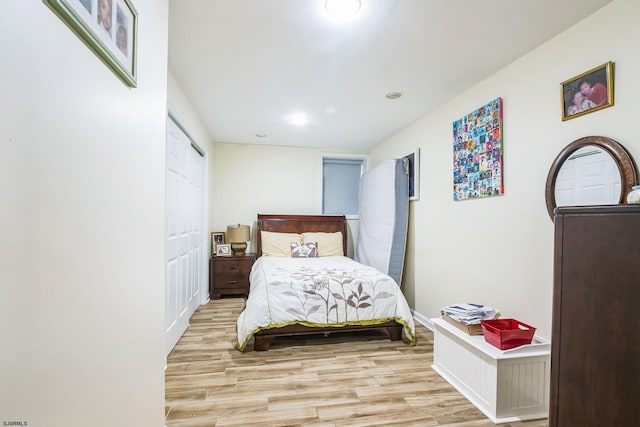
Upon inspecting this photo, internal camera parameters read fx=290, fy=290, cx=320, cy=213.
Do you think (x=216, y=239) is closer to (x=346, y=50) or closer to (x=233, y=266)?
(x=233, y=266)

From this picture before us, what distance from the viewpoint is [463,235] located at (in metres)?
2.68

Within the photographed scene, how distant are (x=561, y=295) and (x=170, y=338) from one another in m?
2.71

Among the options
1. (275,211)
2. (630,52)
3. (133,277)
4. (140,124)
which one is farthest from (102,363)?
(275,211)

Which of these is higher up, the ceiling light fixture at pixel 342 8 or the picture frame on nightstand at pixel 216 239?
the ceiling light fixture at pixel 342 8

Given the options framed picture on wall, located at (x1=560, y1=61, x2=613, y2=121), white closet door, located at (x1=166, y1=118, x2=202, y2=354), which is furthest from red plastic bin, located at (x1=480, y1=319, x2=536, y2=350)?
white closet door, located at (x1=166, y1=118, x2=202, y2=354)

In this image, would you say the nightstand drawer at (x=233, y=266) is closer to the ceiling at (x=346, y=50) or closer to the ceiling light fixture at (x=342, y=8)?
the ceiling at (x=346, y=50)

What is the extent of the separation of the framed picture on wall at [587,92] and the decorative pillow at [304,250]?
316 centimetres

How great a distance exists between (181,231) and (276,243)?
165cm

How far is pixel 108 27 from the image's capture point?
85 cm

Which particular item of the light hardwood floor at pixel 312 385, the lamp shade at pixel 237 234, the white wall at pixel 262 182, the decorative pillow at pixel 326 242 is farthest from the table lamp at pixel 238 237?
the light hardwood floor at pixel 312 385

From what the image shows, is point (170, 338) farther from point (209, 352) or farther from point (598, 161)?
point (598, 161)

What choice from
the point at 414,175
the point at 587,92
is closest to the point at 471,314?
the point at 587,92

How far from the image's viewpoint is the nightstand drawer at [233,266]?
13.7 ft

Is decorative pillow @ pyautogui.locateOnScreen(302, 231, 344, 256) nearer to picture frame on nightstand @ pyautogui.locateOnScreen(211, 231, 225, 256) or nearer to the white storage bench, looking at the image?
picture frame on nightstand @ pyautogui.locateOnScreen(211, 231, 225, 256)
